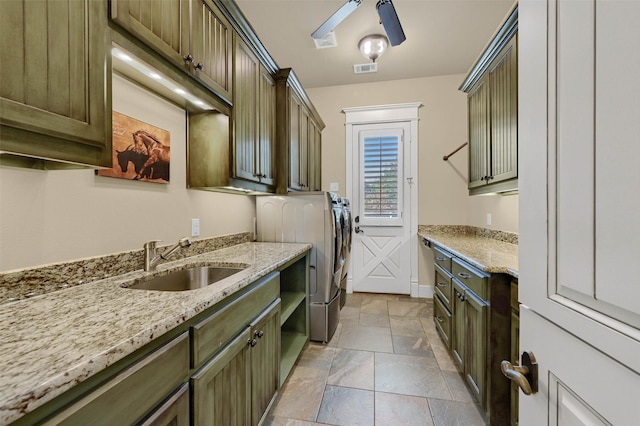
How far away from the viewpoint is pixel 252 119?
201 centimetres

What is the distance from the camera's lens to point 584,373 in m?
0.45

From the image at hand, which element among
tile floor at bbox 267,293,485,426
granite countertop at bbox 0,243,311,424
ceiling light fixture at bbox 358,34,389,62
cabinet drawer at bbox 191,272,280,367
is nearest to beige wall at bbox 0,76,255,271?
granite countertop at bbox 0,243,311,424

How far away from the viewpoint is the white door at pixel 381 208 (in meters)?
3.81

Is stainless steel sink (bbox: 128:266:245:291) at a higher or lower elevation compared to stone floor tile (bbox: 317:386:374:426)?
higher

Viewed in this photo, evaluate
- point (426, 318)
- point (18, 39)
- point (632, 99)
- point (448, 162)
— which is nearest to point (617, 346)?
point (632, 99)

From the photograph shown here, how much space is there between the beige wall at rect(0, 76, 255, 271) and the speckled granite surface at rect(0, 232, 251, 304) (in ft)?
0.11

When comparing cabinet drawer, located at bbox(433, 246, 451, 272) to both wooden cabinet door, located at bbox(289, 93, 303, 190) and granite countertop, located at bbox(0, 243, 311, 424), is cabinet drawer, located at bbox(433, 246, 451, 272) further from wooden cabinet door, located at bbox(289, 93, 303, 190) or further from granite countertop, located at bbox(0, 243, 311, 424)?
granite countertop, located at bbox(0, 243, 311, 424)

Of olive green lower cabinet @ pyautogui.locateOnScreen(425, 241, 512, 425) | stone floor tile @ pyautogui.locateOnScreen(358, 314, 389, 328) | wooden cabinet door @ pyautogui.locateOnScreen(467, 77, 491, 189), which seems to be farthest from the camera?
stone floor tile @ pyautogui.locateOnScreen(358, 314, 389, 328)

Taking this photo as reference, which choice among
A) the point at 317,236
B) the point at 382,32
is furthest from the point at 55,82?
the point at 382,32

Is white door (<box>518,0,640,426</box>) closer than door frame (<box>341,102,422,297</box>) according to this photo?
Yes

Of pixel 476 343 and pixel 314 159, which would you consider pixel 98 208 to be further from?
pixel 314 159

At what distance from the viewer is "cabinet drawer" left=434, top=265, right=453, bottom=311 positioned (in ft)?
7.09

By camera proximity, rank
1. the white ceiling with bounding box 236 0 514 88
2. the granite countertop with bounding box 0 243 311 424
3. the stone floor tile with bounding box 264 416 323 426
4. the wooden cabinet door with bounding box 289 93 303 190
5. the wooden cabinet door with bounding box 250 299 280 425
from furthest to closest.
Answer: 1. the wooden cabinet door with bounding box 289 93 303 190
2. the white ceiling with bounding box 236 0 514 88
3. the stone floor tile with bounding box 264 416 323 426
4. the wooden cabinet door with bounding box 250 299 280 425
5. the granite countertop with bounding box 0 243 311 424

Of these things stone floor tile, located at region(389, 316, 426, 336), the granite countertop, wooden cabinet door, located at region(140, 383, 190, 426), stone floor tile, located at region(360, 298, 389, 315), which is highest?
the granite countertop
